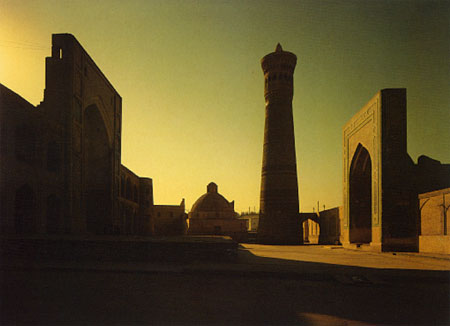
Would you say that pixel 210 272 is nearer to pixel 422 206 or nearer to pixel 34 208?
pixel 34 208

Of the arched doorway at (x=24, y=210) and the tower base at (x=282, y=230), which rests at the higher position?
the arched doorway at (x=24, y=210)

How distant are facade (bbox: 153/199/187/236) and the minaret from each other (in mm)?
15982

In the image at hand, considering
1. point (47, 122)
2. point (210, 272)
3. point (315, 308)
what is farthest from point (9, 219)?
point (315, 308)

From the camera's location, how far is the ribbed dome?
32.7 metres

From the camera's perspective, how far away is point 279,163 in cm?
2269

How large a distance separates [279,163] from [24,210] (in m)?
15.2

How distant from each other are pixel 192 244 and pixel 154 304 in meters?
3.85

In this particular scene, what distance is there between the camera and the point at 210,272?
669cm

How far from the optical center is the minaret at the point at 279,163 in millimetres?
22625

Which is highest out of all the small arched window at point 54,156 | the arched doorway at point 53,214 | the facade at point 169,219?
the small arched window at point 54,156

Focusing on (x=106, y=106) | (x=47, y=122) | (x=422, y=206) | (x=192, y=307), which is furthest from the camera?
(x=106, y=106)

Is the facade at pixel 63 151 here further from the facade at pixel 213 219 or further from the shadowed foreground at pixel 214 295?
the facade at pixel 213 219

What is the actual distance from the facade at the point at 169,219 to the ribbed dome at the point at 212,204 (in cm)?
423

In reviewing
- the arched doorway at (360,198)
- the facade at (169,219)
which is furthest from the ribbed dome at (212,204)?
the arched doorway at (360,198)
